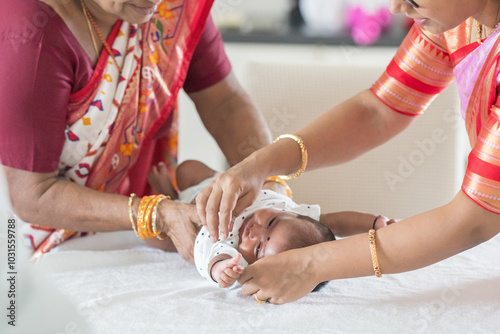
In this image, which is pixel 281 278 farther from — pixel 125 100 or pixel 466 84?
pixel 125 100

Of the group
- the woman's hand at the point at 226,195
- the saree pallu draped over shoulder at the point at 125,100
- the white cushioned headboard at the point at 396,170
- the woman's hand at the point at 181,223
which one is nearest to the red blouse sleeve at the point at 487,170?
the woman's hand at the point at 226,195

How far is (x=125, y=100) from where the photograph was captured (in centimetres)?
149

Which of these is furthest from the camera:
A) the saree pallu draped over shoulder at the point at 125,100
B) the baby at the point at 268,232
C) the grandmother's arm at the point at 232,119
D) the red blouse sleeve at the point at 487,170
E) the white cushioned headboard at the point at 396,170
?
the white cushioned headboard at the point at 396,170

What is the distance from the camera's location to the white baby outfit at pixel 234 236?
1.27 metres

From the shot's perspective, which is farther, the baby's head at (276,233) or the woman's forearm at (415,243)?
the baby's head at (276,233)

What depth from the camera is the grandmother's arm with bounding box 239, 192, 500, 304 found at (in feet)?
3.31

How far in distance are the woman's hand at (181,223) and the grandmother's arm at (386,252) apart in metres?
0.21

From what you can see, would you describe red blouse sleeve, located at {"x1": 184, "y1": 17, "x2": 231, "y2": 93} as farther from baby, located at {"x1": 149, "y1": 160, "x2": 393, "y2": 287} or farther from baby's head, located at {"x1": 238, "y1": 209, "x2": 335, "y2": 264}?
baby's head, located at {"x1": 238, "y1": 209, "x2": 335, "y2": 264}

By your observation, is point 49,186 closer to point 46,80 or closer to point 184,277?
point 46,80

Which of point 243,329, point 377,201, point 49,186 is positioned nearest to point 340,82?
point 377,201

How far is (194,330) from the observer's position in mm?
1027

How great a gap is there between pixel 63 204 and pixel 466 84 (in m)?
0.86

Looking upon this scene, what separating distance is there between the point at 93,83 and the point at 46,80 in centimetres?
12

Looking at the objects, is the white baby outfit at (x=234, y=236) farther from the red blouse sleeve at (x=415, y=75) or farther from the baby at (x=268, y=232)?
the red blouse sleeve at (x=415, y=75)
